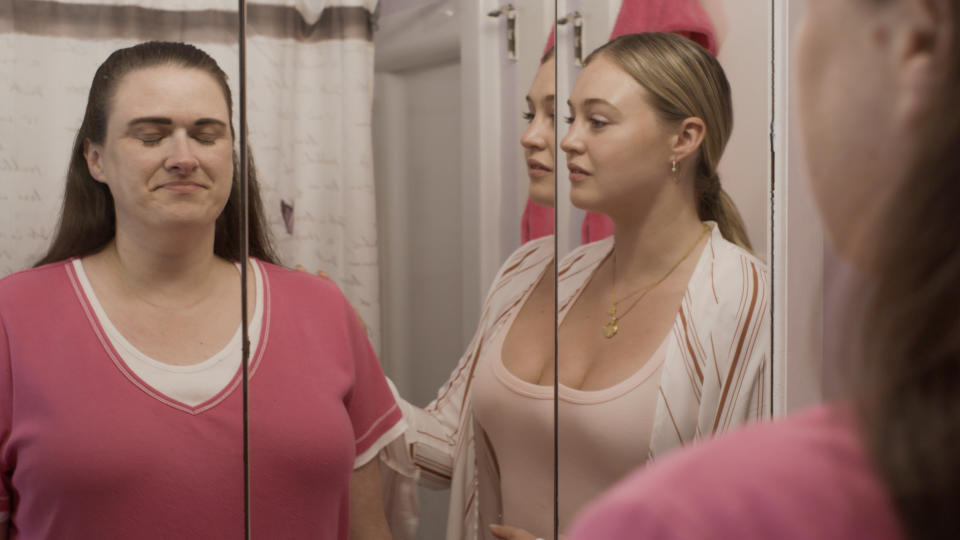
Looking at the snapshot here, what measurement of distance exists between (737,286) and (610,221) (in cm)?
18

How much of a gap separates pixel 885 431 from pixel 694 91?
2.73 ft

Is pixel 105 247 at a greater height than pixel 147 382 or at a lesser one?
greater

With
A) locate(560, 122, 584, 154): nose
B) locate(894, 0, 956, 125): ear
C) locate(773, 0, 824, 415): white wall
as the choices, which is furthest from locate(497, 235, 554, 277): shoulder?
locate(894, 0, 956, 125): ear

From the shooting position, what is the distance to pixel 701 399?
105 cm

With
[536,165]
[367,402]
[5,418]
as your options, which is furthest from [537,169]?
[5,418]

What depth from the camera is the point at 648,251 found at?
1.08 meters

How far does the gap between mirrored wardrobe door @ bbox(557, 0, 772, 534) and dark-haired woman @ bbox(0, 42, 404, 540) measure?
33 centimetres

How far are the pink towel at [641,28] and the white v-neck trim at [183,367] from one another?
348 millimetres

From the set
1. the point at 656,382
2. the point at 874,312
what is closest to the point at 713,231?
the point at 656,382

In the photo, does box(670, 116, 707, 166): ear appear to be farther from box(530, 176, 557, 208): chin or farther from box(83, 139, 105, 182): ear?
box(83, 139, 105, 182): ear

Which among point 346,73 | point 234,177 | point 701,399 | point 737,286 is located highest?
point 346,73

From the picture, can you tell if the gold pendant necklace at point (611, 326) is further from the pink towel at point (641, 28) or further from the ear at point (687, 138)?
the ear at point (687, 138)

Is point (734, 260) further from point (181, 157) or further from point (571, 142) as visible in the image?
point (181, 157)

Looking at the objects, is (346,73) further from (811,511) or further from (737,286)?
(811,511)
